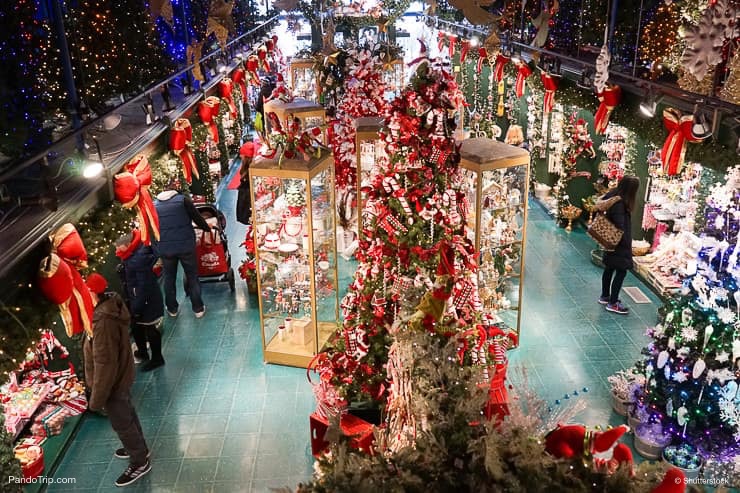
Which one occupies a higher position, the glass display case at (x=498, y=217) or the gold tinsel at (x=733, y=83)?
the gold tinsel at (x=733, y=83)

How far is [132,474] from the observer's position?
16.8ft

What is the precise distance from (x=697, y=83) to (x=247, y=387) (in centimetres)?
512

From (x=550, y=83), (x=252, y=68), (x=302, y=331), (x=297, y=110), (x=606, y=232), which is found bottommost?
(x=302, y=331)

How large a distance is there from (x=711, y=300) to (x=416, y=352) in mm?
2723

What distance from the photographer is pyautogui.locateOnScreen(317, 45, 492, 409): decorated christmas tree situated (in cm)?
477

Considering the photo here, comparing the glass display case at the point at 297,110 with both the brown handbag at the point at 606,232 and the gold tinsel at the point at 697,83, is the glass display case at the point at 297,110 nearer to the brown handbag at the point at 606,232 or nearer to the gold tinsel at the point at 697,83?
the brown handbag at the point at 606,232

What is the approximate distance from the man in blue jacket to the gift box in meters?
1.59

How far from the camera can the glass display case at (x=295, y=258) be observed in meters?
6.28

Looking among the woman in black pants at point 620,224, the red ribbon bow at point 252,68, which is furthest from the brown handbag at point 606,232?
the red ribbon bow at point 252,68

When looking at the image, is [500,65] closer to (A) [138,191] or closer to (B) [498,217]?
(B) [498,217]

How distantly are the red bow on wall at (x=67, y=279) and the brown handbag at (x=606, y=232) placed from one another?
5705 millimetres

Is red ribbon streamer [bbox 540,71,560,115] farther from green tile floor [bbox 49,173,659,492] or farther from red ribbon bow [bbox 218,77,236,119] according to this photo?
red ribbon bow [bbox 218,77,236,119]

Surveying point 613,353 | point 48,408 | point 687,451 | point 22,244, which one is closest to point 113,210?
point 22,244

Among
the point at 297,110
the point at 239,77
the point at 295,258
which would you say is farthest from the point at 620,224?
the point at 239,77
